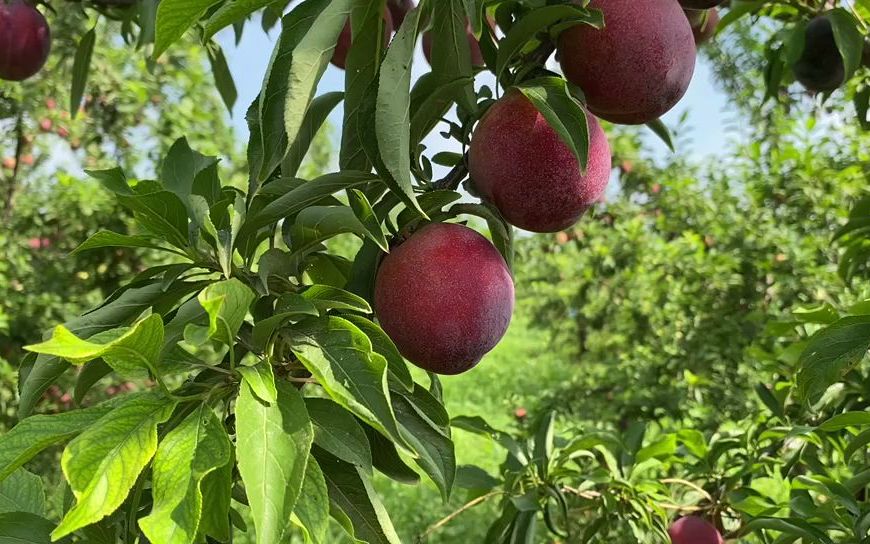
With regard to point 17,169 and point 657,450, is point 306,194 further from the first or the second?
point 17,169

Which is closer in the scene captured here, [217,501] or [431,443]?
[217,501]

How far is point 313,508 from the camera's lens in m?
0.55

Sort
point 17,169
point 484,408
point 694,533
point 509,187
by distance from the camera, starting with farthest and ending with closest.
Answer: point 484,408
point 17,169
point 694,533
point 509,187

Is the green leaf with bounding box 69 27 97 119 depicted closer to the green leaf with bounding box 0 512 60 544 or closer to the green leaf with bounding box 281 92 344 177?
the green leaf with bounding box 281 92 344 177

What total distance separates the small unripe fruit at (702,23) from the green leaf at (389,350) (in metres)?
0.69

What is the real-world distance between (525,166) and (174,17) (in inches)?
12.2

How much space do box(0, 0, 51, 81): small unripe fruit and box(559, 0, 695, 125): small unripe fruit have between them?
1.23m

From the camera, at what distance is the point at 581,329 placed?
15.2 feet

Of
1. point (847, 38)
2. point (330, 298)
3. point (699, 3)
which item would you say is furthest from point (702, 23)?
point (330, 298)

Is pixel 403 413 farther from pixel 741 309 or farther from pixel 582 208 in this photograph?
pixel 741 309

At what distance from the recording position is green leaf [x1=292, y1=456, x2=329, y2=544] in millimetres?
535

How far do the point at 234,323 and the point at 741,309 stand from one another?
2777mm

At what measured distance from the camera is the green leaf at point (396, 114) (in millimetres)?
609

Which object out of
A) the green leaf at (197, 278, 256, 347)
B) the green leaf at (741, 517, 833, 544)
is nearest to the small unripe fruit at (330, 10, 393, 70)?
the green leaf at (197, 278, 256, 347)
